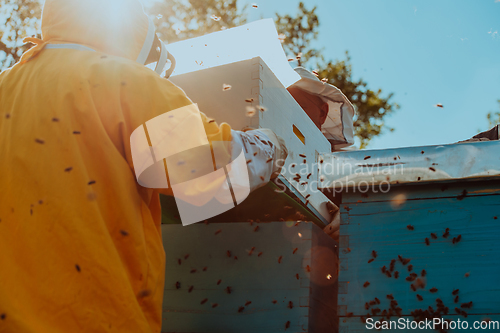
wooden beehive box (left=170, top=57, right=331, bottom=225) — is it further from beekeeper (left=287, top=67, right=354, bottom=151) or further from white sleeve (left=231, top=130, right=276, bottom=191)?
beekeeper (left=287, top=67, right=354, bottom=151)

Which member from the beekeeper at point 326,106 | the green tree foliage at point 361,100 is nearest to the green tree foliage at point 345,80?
the green tree foliage at point 361,100

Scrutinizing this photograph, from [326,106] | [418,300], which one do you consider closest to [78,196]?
[418,300]

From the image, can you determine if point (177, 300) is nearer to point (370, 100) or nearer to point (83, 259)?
point (83, 259)

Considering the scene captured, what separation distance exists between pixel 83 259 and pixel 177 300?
1.11 metres

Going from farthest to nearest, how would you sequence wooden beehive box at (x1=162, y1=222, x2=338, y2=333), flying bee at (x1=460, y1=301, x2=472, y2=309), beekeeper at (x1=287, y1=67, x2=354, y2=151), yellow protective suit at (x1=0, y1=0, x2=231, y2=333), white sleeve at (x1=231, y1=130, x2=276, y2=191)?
beekeeper at (x1=287, y1=67, x2=354, y2=151)
wooden beehive box at (x1=162, y1=222, x2=338, y2=333)
flying bee at (x1=460, y1=301, x2=472, y2=309)
white sleeve at (x1=231, y1=130, x2=276, y2=191)
yellow protective suit at (x1=0, y1=0, x2=231, y2=333)

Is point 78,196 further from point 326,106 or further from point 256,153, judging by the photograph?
point 326,106

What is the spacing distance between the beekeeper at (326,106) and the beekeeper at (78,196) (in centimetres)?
198

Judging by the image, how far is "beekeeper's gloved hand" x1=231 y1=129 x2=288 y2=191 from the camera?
1.46 m

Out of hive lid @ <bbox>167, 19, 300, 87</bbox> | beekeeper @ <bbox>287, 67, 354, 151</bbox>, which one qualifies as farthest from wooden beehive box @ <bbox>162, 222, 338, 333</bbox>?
beekeeper @ <bbox>287, 67, 354, 151</bbox>

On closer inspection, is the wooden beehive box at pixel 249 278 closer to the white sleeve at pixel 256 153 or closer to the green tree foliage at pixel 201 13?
the white sleeve at pixel 256 153

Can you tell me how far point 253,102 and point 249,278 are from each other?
85 cm

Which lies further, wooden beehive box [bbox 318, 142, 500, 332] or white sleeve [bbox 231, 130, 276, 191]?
wooden beehive box [bbox 318, 142, 500, 332]

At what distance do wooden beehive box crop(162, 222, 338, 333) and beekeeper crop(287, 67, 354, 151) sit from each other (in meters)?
1.50

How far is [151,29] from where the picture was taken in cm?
170
